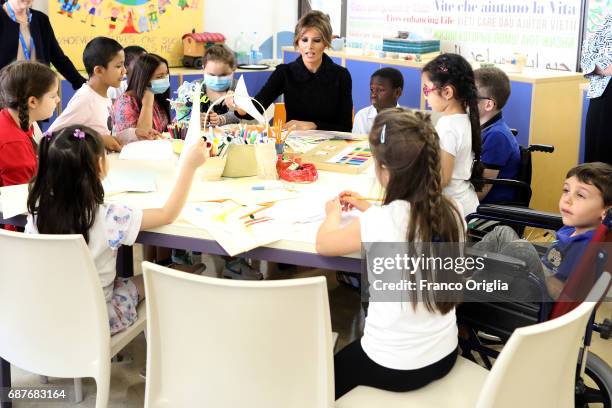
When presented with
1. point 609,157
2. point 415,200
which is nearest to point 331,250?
point 415,200

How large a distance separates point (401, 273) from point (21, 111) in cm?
176

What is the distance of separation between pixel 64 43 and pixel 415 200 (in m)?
4.12

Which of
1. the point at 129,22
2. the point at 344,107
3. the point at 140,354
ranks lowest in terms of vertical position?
the point at 140,354

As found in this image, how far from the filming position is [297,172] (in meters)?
2.76

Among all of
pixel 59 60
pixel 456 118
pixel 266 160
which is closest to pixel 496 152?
pixel 456 118

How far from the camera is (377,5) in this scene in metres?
6.08

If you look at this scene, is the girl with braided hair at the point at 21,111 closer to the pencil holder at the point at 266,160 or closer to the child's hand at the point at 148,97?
the child's hand at the point at 148,97

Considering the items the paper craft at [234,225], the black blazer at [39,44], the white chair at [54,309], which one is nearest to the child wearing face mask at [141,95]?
the black blazer at [39,44]

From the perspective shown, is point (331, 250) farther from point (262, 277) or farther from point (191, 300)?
point (262, 277)

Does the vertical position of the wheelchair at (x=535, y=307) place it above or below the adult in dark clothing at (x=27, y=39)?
below

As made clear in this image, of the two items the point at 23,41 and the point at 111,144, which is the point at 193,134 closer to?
the point at 111,144

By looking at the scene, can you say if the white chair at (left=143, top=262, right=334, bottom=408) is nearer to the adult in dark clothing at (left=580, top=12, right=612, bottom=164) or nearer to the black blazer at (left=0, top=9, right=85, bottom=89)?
the adult in dark clothing at (left=580, top=12, right=612, bottom=164)

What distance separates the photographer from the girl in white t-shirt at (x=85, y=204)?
2.16 metres

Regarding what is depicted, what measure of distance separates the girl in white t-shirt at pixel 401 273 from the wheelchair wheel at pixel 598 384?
24.1 inches
